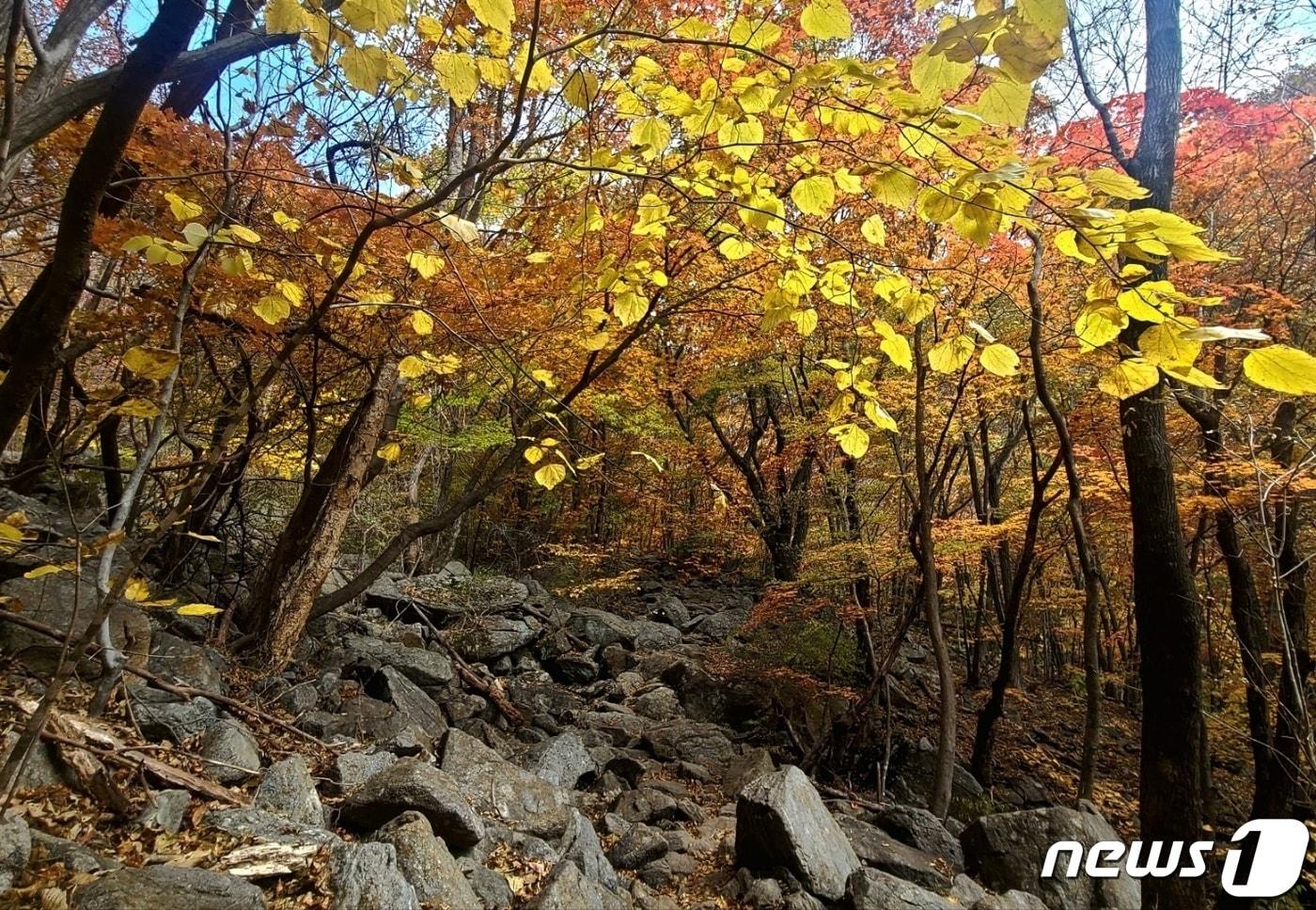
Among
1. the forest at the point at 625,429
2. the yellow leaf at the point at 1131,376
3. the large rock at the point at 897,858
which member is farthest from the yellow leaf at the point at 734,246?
the large rock at the point at 897,858

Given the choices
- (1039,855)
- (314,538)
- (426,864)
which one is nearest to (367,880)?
(426,864)

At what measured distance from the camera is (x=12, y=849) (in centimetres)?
184

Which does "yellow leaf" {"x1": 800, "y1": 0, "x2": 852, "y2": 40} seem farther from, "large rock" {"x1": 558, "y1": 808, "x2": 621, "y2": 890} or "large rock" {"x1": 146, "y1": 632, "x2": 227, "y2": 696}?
"large rock" {"x1": 146, "y1": 632, "x2": 227, "y2": 696}

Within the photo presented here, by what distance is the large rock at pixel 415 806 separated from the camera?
310 centimetres

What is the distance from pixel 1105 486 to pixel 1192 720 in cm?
403

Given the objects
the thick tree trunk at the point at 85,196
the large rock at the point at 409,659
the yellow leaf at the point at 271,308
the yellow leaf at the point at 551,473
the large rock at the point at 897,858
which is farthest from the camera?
the large rock at the point at 409,659

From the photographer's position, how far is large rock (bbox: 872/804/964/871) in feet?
16.0

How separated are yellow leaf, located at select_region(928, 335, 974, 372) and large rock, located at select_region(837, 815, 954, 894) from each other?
4115 mm

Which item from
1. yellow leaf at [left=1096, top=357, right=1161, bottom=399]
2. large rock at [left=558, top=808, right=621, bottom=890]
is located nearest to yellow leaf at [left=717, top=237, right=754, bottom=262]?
yellow leaf at [left=1096, top=357, right=1161, bottom=399]

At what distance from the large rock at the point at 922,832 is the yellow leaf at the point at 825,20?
5.63 m

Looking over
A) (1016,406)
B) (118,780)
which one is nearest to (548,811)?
(118,780)

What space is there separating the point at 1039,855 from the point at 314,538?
613cm

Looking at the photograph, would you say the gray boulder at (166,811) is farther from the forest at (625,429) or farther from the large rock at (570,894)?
the large rock at (570,894)

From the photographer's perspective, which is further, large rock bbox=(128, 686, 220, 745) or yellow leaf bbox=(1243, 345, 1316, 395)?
large rock bbox=(128, 686, 220, 745)
